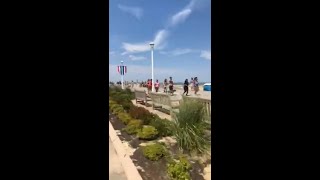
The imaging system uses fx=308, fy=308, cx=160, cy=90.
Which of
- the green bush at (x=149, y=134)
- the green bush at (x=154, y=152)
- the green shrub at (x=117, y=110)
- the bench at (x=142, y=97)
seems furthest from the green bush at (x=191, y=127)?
the bench at (x=142, y=97)

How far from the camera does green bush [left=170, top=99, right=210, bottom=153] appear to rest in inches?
143

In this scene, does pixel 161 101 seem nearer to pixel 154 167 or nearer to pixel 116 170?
pixel 154 167

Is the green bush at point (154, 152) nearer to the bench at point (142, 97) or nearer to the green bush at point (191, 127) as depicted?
the green bush at point (191, 127)

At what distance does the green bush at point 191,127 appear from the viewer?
11.9 feet

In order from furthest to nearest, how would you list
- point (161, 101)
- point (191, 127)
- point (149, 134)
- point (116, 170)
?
point (161, 101)
point (149, 134)
point (191, 127)
point (116, 170)

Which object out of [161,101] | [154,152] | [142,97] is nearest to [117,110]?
[161,101]

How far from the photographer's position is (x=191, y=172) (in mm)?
3031

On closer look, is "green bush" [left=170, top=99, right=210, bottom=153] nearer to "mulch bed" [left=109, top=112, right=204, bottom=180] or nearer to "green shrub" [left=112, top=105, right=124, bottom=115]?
"mulch bed" [left=109, top=112, right=204, bottom=180]

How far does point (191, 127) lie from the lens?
378 cm

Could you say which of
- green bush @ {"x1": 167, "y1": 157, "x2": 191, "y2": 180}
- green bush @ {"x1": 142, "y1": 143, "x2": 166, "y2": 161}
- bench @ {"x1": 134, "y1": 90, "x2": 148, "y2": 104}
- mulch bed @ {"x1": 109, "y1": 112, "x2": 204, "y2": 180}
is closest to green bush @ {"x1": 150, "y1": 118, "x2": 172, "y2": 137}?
mulch bed @ {"x1": 109, "y1": 112, "x2": 204, "y2": 180}

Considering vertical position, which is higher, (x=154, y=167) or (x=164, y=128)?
(x=164, y=128)
